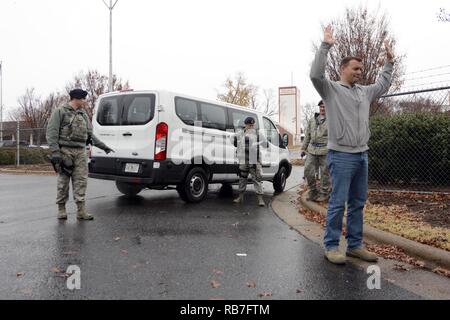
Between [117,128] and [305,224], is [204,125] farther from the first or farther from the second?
[305,224]

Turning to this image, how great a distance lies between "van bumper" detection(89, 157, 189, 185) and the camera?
660 cm

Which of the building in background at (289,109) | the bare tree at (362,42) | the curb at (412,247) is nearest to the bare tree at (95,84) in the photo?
the bare tree at (362,42)

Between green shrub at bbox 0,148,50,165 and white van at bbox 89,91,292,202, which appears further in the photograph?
green shrub at bbox 0,148,50,165

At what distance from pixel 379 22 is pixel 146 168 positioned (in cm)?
1213

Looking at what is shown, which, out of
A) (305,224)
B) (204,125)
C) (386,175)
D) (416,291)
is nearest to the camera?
(416,291)

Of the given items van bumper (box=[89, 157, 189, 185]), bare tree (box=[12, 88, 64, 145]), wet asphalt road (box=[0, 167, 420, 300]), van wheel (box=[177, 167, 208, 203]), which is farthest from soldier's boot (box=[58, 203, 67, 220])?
bare tree (box=[12, 88, 64, 145])

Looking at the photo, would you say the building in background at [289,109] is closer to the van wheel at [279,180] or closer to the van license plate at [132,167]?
the van wheel at [279,180]

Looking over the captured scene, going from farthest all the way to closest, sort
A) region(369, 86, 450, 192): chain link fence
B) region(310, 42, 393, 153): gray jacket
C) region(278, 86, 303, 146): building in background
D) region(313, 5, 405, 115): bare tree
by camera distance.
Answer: region(278, 86, 303, 146): building in background < region(313, 5, 405, 115): bare tree < region(369, 86, 450, 192): chain link fence < region(310, 42, 393, 153): gray jacket

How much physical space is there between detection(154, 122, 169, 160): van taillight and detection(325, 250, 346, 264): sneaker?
352 cm

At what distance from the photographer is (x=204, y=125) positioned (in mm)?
7605

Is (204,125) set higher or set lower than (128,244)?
higher

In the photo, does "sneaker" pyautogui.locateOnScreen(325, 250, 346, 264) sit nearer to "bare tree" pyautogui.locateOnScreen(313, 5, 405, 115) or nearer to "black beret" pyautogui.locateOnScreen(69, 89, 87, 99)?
"black beret" pyautogui.locateOnScreen(69, 89, 87, 99)

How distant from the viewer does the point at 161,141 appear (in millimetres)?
6652
